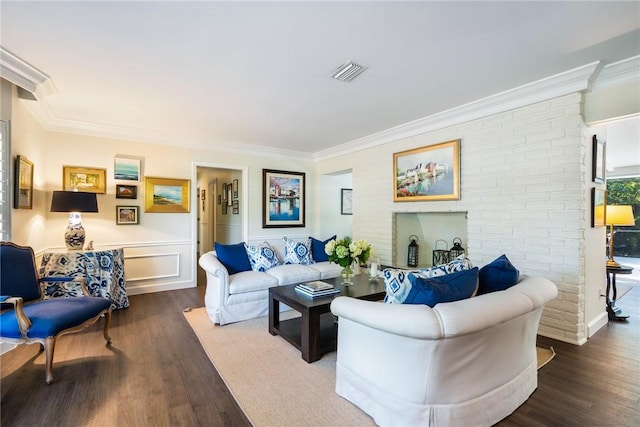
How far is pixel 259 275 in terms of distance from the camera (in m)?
3.49

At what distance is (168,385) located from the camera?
6.66ft

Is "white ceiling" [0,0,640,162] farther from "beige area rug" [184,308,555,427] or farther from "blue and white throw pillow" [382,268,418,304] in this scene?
"beige area rug" [184,308,555,427]

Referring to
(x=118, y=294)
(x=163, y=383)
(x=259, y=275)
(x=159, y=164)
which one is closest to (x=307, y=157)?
(x=159, y=164)

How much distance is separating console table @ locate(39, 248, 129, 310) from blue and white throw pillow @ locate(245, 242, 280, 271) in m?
1.62

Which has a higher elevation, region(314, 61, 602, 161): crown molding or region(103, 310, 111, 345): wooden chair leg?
region(314, 61, 602, 161): crown molding

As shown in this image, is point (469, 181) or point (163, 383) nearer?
point (163, 383)

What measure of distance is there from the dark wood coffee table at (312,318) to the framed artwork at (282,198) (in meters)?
2.71

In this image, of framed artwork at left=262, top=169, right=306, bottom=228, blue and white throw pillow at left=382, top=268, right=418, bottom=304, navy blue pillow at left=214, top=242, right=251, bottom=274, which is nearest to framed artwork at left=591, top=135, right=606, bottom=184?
blue and white throw pillow at left=382, top=268, right=418, bottom=304

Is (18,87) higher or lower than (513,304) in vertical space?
higher

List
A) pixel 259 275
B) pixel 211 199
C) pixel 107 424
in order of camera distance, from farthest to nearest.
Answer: pixel 211 199, pixel 259 275, pixel 107 424

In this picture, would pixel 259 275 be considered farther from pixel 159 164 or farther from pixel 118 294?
pixel 159 164

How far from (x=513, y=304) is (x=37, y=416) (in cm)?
283

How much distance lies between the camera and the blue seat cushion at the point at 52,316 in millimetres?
1946

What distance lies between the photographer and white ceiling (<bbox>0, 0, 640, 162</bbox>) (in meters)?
1.81
